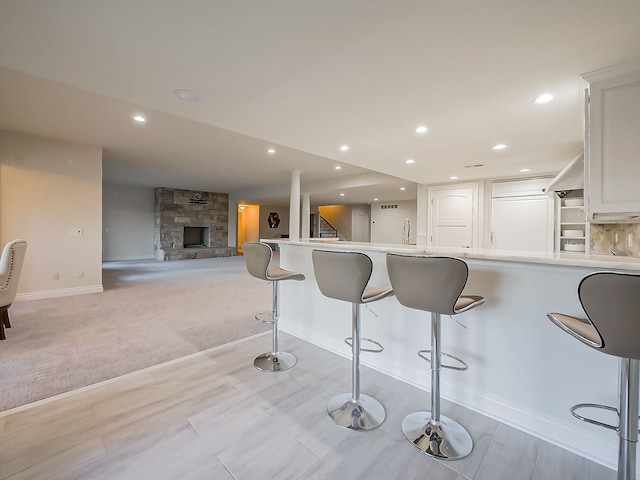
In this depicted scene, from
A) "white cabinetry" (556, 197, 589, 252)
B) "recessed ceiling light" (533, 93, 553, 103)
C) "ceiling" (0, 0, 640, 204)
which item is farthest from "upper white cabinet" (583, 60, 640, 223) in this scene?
"white cabinetry" (556, 197, 589, 252)

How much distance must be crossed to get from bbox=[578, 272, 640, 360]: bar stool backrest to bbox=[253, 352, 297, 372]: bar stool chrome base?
200 centimetres

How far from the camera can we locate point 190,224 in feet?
34.5

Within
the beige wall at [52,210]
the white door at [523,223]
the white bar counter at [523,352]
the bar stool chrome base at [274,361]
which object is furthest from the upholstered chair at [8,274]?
the white door at [523,223]

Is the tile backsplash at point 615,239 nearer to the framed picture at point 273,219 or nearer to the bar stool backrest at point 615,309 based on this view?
the bar stool backrest at point 615,309

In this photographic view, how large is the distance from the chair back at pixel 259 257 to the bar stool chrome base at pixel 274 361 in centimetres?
69

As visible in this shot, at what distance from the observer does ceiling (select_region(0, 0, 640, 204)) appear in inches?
54.2

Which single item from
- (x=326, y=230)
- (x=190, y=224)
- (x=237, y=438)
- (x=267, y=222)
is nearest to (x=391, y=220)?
(x=326, y=230)

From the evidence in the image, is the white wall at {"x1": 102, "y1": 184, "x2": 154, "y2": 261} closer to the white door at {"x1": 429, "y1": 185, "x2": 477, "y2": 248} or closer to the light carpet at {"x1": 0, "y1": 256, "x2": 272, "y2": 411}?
the light carpet at {"x1": 0, "y1": 256, "x2": 272, "y2": 411}

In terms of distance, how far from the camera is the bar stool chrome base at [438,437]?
1.49 metres

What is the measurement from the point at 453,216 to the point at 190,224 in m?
8.82

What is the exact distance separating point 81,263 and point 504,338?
6198mm

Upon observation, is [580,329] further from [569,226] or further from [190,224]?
[190,224]

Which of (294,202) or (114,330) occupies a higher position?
(294,202)

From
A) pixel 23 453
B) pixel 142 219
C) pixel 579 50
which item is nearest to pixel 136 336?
pixel 23 453
